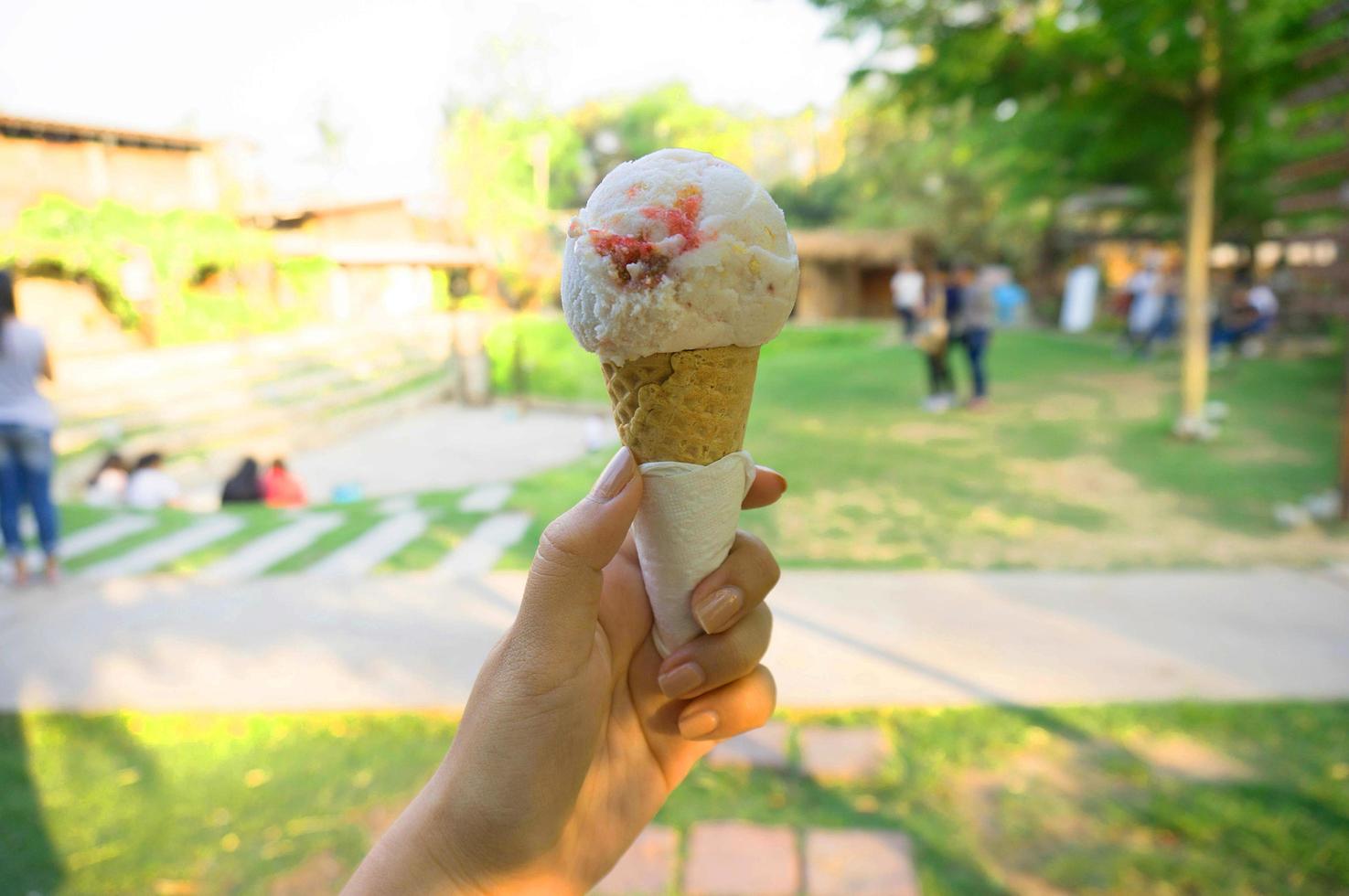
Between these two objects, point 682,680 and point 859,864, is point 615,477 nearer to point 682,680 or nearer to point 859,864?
point 682,680

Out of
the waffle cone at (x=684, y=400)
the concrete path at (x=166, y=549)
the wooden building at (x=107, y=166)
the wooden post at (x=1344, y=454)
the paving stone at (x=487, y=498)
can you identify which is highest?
the wooden building at (x=107, y=166)

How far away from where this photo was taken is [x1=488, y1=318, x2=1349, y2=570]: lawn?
524 centimetres

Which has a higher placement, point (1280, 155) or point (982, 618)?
point (1280, 155)

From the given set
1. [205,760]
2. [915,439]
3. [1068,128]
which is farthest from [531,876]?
[1068,128]

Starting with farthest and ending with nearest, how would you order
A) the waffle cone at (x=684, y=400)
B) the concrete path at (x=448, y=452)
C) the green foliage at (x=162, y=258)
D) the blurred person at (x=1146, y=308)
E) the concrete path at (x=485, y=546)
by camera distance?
the green foliage at (x=162, y=258) → the blurred person at (x=1146, y=308) → the concrete path at (x=448, y=452) → the concrete path at (x=485, y=546) → the waffle cone at (x=684, y=400)

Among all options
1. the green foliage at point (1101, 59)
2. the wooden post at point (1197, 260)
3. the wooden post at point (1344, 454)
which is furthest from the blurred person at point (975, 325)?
the wooden post at point (1344, 454)

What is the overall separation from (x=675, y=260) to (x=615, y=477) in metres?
0.36

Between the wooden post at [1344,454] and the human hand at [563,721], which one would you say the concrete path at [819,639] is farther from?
the human hand at [563,721]

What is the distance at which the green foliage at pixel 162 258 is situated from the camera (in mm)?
18312

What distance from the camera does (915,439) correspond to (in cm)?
849

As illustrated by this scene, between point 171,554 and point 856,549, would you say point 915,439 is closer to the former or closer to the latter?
point 856,549

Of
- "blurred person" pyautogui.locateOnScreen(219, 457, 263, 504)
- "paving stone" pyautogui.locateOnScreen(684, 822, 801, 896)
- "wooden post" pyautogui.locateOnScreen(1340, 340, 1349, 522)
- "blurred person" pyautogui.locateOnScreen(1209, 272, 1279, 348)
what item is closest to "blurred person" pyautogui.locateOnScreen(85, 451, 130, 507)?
"blurred person" pyautogui.locateOnScreen(219, 457, 263, 504)

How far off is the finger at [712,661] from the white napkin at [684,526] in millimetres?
50

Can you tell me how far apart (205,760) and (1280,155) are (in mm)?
16564
